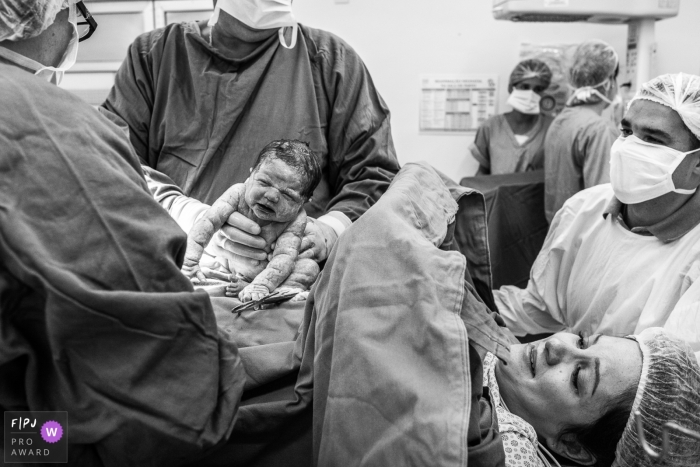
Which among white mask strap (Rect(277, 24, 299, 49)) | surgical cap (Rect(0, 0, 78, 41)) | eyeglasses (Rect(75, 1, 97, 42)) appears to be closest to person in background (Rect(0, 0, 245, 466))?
surgical cap (Rect(0, 0, 78, 41))

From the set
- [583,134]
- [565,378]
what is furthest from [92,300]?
[583,134]

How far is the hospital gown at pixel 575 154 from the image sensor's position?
3.54 m

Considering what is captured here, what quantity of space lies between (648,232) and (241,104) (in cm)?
148

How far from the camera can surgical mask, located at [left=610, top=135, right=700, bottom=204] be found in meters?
2.02

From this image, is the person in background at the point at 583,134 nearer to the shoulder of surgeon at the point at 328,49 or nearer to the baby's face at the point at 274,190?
the shoulder of surgeon at the point at 328,49

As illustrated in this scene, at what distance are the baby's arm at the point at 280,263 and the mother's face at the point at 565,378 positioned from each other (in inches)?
26.2

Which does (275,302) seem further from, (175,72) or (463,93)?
(463,93)

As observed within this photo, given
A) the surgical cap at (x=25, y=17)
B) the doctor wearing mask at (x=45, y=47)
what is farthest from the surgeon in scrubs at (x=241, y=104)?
the surgical cap at (x=25, y=17)

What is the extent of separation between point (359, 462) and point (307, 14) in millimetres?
4095

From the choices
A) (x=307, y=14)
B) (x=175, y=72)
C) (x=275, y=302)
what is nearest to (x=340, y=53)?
(x=175, y=72)

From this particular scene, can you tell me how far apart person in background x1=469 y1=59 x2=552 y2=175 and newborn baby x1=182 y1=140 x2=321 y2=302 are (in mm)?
2892

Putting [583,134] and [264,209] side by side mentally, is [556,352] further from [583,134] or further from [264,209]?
[583,134]

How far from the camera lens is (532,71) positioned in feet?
14.6

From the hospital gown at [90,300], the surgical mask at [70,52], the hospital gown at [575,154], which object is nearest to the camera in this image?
the hospital gown at [90,300]
